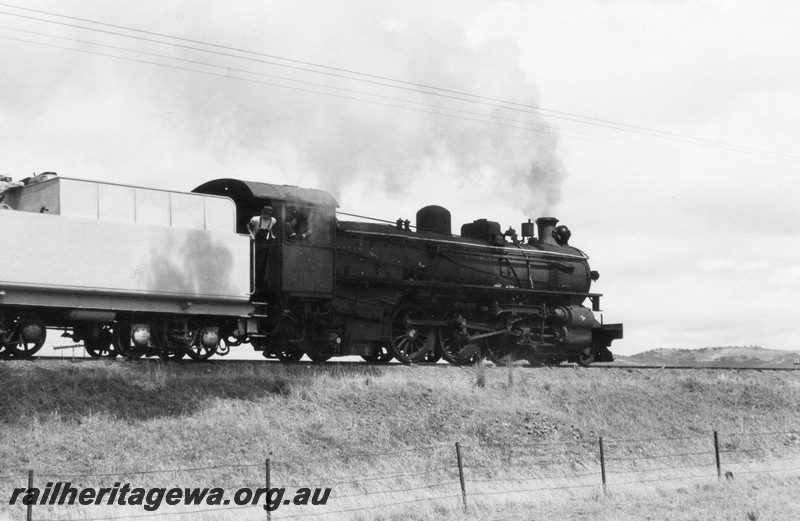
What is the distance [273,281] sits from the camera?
16234mm

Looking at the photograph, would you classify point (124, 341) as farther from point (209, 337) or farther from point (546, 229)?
point (546, 229)

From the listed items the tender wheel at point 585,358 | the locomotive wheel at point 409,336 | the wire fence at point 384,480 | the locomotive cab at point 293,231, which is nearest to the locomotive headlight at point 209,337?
the locomotive cab at point 293,231

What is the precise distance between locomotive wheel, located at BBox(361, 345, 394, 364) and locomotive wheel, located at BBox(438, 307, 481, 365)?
124cm

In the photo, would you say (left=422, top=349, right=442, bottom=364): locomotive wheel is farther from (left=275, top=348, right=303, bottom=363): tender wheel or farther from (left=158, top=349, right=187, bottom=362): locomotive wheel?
(left=158, top=349, right=187, bottom=362): locomotive wheel

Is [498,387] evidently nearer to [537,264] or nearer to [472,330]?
[472,330]

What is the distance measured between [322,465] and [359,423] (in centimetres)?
166

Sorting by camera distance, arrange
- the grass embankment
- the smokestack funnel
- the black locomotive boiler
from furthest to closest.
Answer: the smokestack funnel, the black locomotive boiler, the grass embankment

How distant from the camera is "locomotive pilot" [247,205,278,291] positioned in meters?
16.0

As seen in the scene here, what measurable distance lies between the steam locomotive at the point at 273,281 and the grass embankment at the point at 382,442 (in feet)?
2.60

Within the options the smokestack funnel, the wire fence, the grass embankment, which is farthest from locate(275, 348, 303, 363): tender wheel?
the smokestack funnel

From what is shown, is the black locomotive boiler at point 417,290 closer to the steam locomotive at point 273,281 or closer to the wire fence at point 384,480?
the steam locomotive at point 273,281

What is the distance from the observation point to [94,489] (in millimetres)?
11391

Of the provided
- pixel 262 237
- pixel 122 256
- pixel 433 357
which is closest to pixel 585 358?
pixel 433 357

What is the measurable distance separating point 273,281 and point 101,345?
10.4ft
